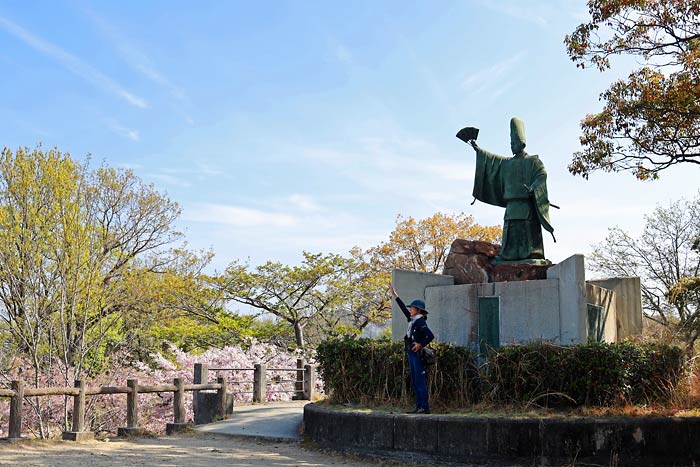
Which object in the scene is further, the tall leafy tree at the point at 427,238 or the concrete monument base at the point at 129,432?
the tall leafy tree at the point at 427,238

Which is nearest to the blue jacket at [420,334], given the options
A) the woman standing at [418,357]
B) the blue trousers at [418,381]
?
the woman standing at [418,357]

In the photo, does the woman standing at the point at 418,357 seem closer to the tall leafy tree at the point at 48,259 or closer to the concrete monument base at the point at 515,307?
the concrete monument base at the point at 515,307

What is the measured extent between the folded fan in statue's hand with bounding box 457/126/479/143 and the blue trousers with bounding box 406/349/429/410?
5.15 meters

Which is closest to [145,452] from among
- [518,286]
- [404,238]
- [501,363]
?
[501,363]

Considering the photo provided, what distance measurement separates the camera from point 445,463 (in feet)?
27.1

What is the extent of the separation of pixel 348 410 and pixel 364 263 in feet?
59.6

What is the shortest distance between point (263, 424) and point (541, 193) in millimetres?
6705

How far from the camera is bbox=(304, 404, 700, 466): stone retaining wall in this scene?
308 inches

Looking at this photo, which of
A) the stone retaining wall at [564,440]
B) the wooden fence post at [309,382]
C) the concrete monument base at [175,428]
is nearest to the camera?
the stone retaining wall at [564,440]

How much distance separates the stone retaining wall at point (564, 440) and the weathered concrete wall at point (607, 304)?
3207mm

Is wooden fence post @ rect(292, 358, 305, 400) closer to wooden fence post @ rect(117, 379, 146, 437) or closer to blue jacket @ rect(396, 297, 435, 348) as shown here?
wooden fence post @ rect(117, 379, 146, 437)

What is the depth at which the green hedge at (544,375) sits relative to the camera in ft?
27.9

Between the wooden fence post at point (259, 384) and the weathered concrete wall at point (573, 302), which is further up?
the weathered concrete wall at point (573, 302)

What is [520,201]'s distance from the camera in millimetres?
12023
